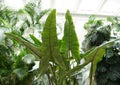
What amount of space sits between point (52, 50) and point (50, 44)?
0.05 metres

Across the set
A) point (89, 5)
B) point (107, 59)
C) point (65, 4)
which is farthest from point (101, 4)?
point (107, 59)

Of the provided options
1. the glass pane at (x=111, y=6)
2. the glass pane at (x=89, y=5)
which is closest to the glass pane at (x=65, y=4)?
the glass pane at (x=89, y=5)

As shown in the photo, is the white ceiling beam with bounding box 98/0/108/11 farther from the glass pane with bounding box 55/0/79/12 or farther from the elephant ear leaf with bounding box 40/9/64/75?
the elephant ear leaf with bounding box 40/9/64/75

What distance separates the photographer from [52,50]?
141cm

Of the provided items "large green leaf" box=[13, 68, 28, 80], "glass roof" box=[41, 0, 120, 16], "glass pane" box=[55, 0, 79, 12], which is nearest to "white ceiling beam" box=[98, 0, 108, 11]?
"glass roof" box=[41, 0, 120, 16]

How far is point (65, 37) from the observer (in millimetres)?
1464

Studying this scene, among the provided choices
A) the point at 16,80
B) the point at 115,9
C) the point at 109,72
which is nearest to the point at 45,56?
the point at 16,80

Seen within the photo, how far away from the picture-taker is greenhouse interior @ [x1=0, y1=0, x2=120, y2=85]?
1.41 meters

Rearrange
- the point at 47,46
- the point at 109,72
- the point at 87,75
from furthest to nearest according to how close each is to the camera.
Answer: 1. the point at 109,72
2. the point at 87,75
3. the point at 47,46

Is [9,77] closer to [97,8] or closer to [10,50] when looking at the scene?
[10,50]

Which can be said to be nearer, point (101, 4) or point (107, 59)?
point (107, 59)

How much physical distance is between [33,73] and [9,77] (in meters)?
0.25

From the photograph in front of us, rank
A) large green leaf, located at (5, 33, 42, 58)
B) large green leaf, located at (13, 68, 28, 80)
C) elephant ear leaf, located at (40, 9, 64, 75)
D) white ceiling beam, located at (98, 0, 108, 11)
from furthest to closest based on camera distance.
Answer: white ceiling beam, located at (98, 0, 108, 11)
large green leaf, located at (13, 68, 28, 80)
large green leaf, located at (5, 33, 42, 58)
elephant ear leaf, located at (40, 9, 64, 75)

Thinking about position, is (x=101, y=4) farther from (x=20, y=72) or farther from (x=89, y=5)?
(x=20, y=72)
